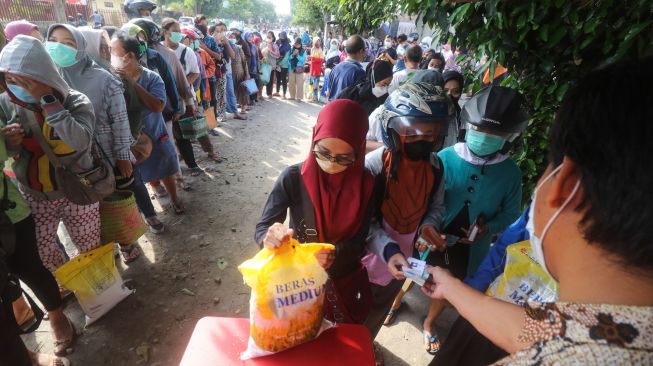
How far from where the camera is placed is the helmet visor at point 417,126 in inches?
74.9

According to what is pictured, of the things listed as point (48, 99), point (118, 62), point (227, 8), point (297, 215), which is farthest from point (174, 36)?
point (227, 8)

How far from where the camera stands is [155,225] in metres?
3.81

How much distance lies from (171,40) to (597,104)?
5695mm

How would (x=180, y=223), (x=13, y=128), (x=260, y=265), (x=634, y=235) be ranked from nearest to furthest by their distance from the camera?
(x=634, y=235)
(x=260, y=265)
(x=13, y=128)
(x=180, y=223)

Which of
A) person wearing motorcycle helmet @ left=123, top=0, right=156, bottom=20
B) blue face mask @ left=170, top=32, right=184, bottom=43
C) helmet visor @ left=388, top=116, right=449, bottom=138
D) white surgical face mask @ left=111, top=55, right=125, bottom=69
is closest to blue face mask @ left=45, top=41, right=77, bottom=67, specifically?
white surgical face mask @ left=111, top=55, right=125, bottom=69

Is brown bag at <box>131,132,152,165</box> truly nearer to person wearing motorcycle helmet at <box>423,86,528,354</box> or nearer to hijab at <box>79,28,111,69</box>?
hijab at <box>79,28,111,69</box>

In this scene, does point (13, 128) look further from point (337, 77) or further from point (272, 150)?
point (272, 150)

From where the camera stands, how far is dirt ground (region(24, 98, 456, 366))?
2.56m

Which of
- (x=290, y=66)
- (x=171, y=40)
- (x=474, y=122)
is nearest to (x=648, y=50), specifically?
(x=474, y=122)

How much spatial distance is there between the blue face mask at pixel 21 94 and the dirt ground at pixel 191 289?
178cm

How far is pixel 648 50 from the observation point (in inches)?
72.8

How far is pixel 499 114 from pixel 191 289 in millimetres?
2984

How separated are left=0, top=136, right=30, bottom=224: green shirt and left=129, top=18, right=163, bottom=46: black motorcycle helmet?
2715 mm

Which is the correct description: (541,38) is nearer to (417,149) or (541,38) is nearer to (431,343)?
(417,149)
